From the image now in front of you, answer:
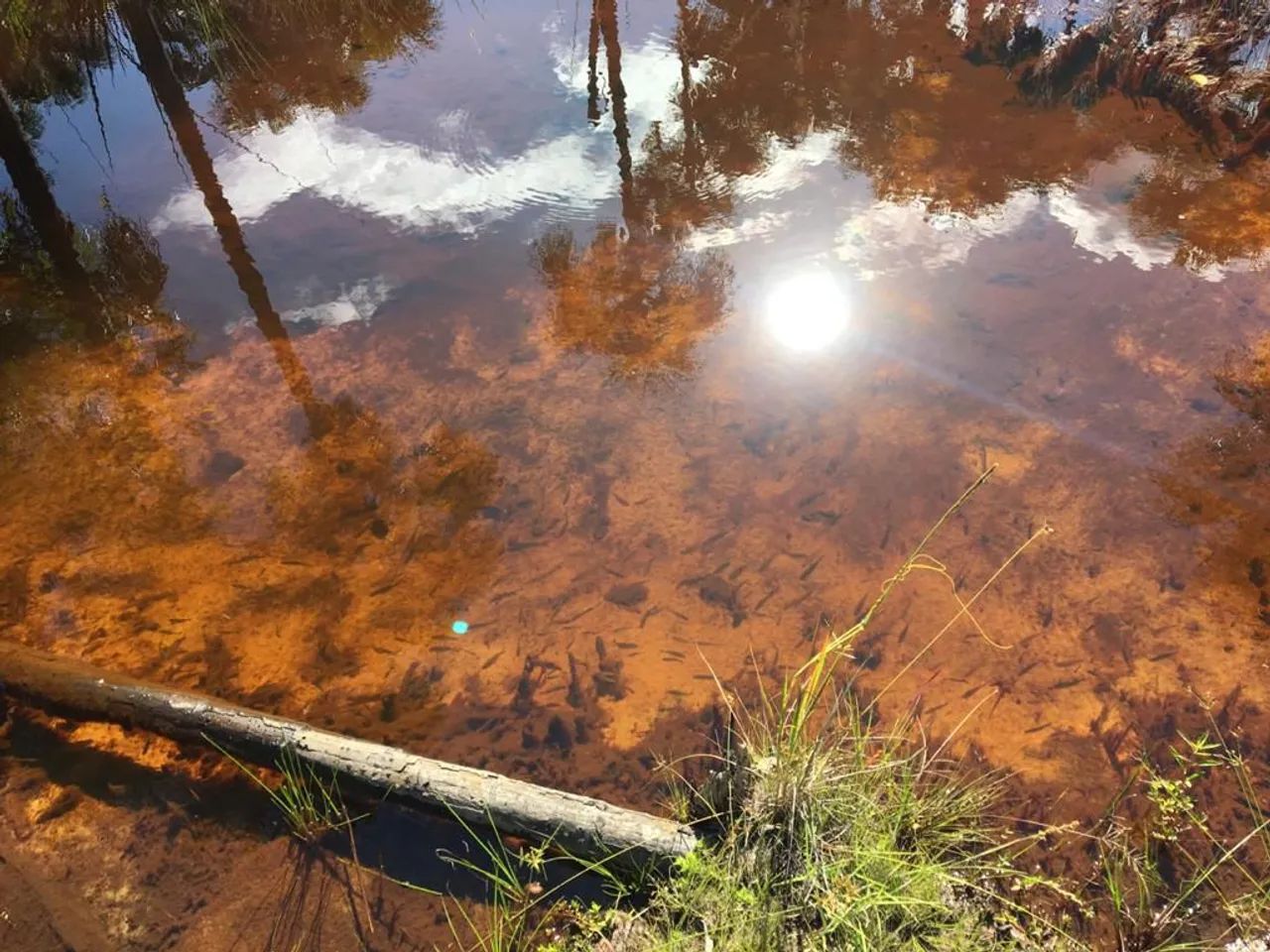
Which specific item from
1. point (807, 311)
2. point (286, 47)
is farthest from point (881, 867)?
point (286, 47)

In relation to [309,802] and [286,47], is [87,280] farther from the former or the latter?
[309,802]

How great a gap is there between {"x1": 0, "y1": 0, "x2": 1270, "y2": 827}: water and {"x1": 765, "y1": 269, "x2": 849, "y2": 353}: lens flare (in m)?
0.03

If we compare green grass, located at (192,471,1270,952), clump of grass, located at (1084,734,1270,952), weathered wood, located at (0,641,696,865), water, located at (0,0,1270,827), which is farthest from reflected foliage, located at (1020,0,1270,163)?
weathered wood, located at (0,641,696,865)

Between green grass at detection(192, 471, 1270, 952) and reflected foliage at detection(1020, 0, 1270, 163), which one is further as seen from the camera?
reflected foliage at detection(1020, 0, 1270, 163)

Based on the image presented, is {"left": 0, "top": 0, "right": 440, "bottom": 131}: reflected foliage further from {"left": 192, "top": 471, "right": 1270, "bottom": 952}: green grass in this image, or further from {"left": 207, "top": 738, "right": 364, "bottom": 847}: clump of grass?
{"left": 192, "top": 471, "right": 1270, "bottom": 952}: green grass

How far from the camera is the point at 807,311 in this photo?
4.45 m

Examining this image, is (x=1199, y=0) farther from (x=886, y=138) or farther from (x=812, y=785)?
(x=812, y=785)

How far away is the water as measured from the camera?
3086 millimetres

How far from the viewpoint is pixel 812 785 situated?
221 cm

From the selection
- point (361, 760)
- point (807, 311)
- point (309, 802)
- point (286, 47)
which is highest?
point (286, 47)

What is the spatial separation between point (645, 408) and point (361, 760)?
7.31ft

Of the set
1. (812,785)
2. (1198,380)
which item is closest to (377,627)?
(812,785)

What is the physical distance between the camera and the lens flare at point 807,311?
432 cm

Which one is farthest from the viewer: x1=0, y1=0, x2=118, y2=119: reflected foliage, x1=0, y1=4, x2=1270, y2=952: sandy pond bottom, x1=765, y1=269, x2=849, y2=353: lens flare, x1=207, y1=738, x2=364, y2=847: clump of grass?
x1=0, y1=0, x2=118, y2=119: reflected foliage
